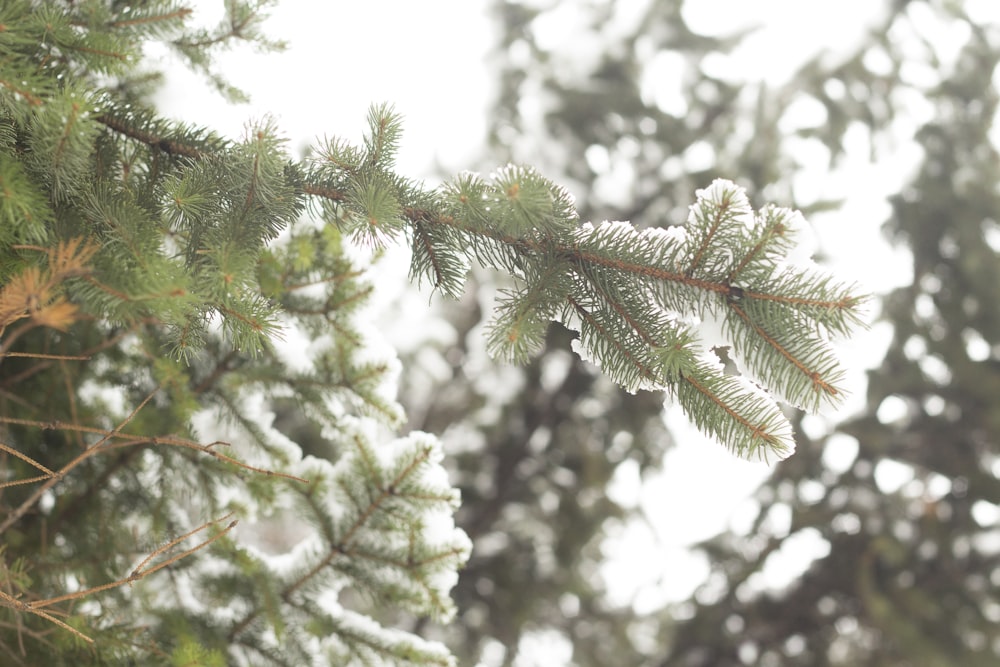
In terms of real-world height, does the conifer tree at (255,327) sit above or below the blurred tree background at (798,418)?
below

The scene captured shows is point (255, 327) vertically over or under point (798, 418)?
under

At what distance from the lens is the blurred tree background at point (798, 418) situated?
14.3ft

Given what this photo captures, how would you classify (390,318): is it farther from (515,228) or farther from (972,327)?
(515,228)

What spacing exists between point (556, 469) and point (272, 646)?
2904mm

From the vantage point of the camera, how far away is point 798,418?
4.47 m

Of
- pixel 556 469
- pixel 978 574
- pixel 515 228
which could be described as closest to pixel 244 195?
pixel 515 228

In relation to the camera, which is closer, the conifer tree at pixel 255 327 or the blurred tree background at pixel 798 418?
the conifer tree at pixel 255 327

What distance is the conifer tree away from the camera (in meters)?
1.15

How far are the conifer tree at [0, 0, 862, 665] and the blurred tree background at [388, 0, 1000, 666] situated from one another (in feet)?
8.63

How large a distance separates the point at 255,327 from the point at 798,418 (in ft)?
13.3

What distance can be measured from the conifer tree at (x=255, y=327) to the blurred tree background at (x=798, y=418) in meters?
2.63

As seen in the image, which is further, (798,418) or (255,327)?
(798,418)

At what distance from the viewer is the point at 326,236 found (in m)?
2.10

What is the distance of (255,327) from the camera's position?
114 cm
